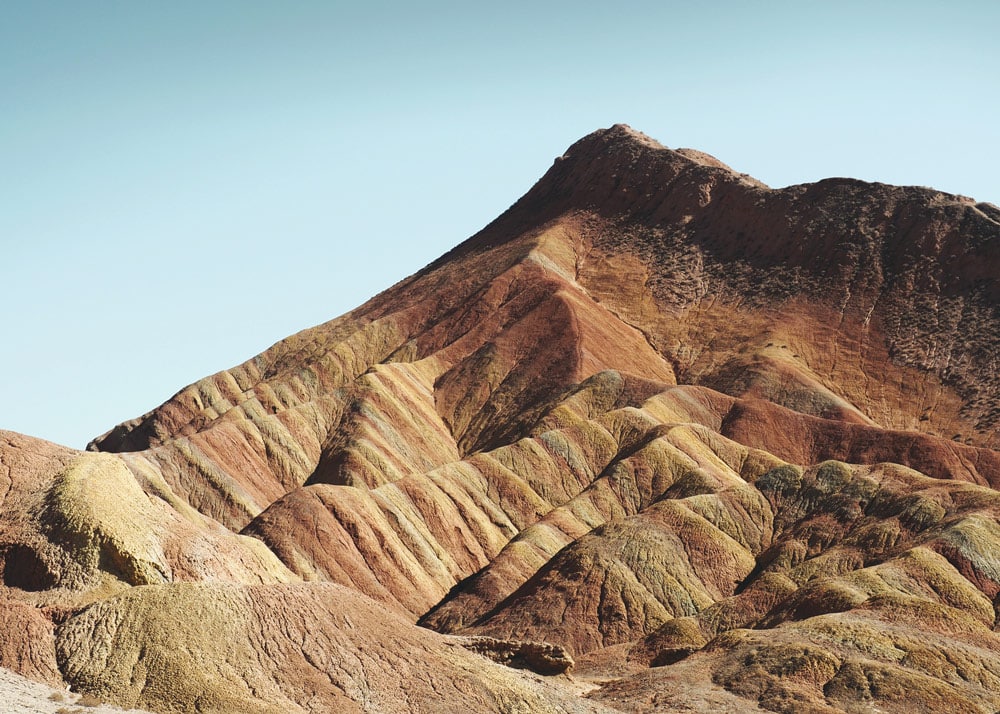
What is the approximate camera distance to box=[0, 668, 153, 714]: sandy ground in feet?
122

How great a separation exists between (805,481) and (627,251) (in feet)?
243

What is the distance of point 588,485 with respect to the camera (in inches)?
4274

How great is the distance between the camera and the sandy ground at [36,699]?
37312 mm

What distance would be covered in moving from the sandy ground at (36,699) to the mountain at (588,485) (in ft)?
2.56

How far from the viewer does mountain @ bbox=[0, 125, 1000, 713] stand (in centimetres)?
4581

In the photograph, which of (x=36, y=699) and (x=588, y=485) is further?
(x=588, y=485)

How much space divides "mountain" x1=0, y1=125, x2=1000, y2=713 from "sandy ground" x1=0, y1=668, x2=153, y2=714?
2.56 ft

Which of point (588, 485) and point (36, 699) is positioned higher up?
point (36, 699)

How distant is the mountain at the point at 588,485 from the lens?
45.8 meters

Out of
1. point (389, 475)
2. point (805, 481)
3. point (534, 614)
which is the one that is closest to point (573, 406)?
point (389, 475)

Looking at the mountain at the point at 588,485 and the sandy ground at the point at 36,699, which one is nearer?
the sandy ground at the point at 36,699

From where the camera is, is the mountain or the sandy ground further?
the mountain

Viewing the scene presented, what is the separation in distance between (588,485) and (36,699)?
241ft

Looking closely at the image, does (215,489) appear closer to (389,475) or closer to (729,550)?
(389,475)
